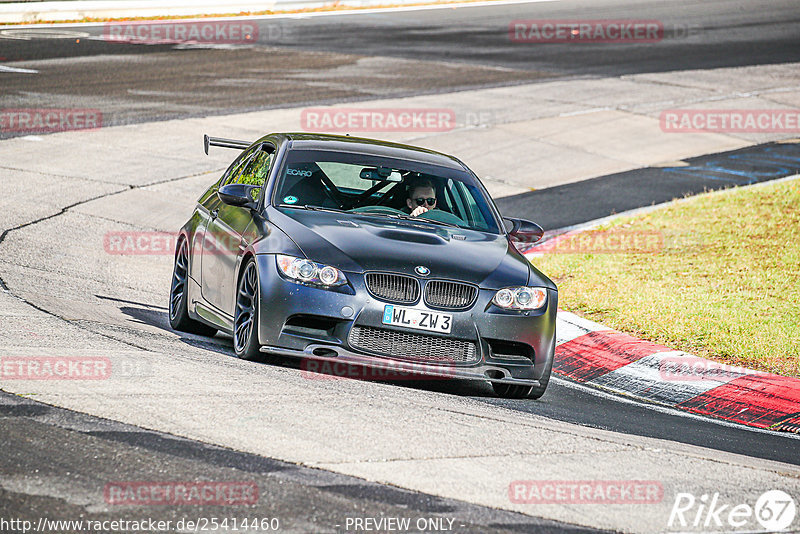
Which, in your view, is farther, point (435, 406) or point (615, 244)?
point (615, 244)

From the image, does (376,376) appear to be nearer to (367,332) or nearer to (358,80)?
(367,332)

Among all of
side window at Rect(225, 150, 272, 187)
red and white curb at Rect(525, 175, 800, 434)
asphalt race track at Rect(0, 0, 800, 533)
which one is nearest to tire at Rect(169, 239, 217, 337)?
asphalt race track at Rect(0, 0, 800, 533)

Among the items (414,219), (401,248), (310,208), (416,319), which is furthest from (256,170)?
(416,319)

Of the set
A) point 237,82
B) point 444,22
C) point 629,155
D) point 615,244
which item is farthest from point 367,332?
point 444,22

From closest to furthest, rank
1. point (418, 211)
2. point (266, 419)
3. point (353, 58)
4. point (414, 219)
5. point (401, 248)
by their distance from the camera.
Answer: point (266, 419)
point (401, 248)
point (414, 219)
point (418, 211)
point (353, 58)

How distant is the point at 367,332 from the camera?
298 inches

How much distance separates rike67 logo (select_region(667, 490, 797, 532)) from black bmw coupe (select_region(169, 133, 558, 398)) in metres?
2.34

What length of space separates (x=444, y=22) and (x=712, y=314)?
2596 centimetres

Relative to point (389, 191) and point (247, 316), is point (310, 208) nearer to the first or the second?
point (389, 191)

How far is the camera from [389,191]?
9.08 metres

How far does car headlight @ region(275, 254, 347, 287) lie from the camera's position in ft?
24.8

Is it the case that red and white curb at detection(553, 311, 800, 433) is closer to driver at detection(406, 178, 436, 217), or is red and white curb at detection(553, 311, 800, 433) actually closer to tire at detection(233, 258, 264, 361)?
driver at detection(406, 178, 436, 217)

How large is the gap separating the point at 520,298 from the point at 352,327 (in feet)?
3.75

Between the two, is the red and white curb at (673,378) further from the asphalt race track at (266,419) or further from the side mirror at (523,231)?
the side mirror at (523,231)
